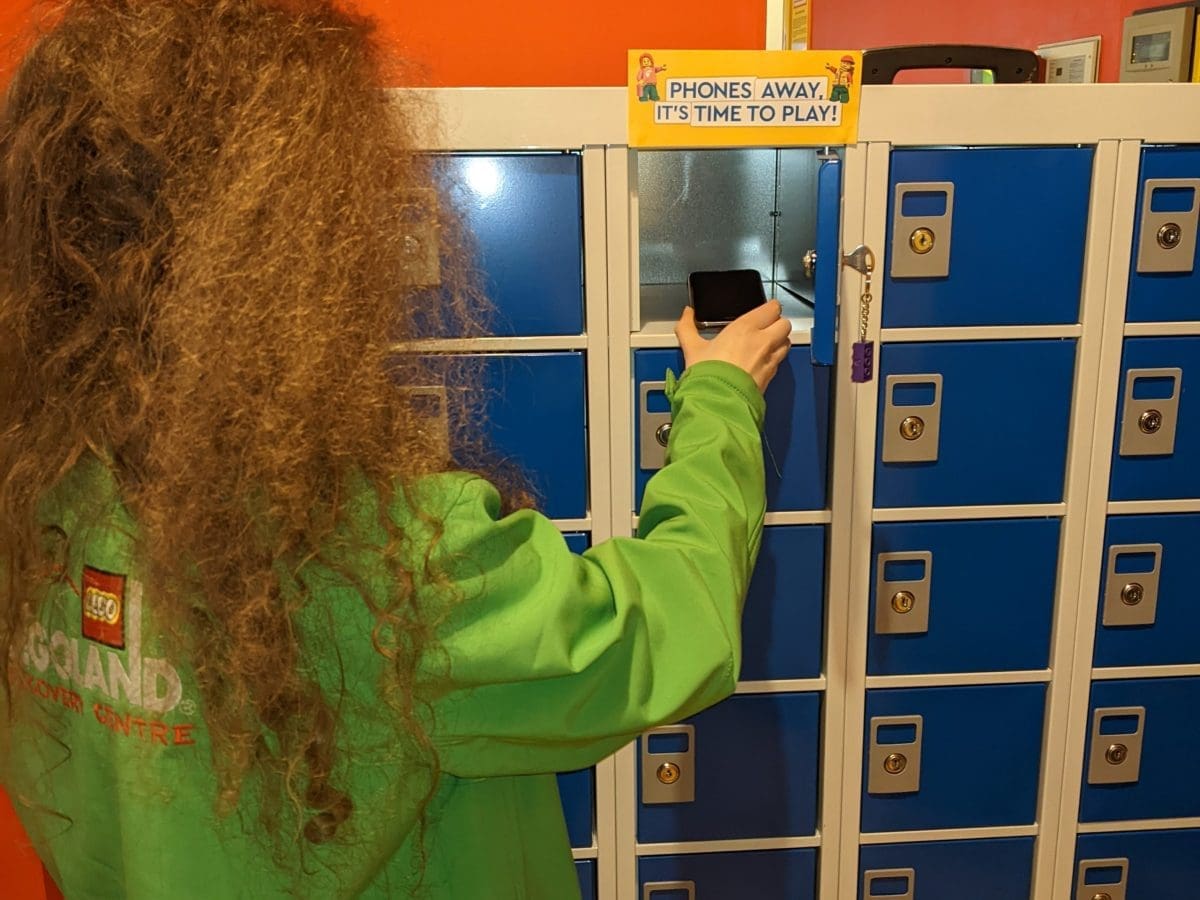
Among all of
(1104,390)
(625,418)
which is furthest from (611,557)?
(1104,390)

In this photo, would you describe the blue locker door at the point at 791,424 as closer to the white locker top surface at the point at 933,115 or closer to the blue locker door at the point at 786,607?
the blue locker door at the point at 786,607

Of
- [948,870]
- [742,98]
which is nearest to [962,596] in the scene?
[948,870]

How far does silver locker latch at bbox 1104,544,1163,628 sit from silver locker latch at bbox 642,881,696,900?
0.77 meters

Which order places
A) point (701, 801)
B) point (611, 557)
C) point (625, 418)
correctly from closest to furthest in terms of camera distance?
1. point (611, 557)
2. point (625, 418)
3. point (701, 801)

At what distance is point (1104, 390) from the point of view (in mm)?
1481

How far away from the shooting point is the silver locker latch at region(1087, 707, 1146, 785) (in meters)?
1.62

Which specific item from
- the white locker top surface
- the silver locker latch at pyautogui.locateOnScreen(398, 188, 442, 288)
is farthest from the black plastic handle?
the silver locker latch at pyautogui.locateOnScreen(398, 188, 442, 288)

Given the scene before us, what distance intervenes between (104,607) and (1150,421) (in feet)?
4.56

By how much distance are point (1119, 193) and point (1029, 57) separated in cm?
22

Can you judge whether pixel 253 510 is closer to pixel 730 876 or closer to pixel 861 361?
pixel 861 361

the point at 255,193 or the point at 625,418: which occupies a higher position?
the point at 255,193

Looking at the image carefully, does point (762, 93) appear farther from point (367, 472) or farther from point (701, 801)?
point (701, 801)

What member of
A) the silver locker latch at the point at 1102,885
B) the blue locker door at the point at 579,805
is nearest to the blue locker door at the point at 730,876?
the blue locker door at the point at 579,805

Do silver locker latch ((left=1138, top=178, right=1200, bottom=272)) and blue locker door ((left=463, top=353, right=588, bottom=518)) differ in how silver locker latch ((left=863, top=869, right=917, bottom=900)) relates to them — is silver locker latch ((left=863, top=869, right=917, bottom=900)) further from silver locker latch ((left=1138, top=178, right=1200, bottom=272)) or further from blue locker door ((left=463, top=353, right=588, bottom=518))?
silver locker latch ((left=1138, top=178, right=1200, bottom=272))
